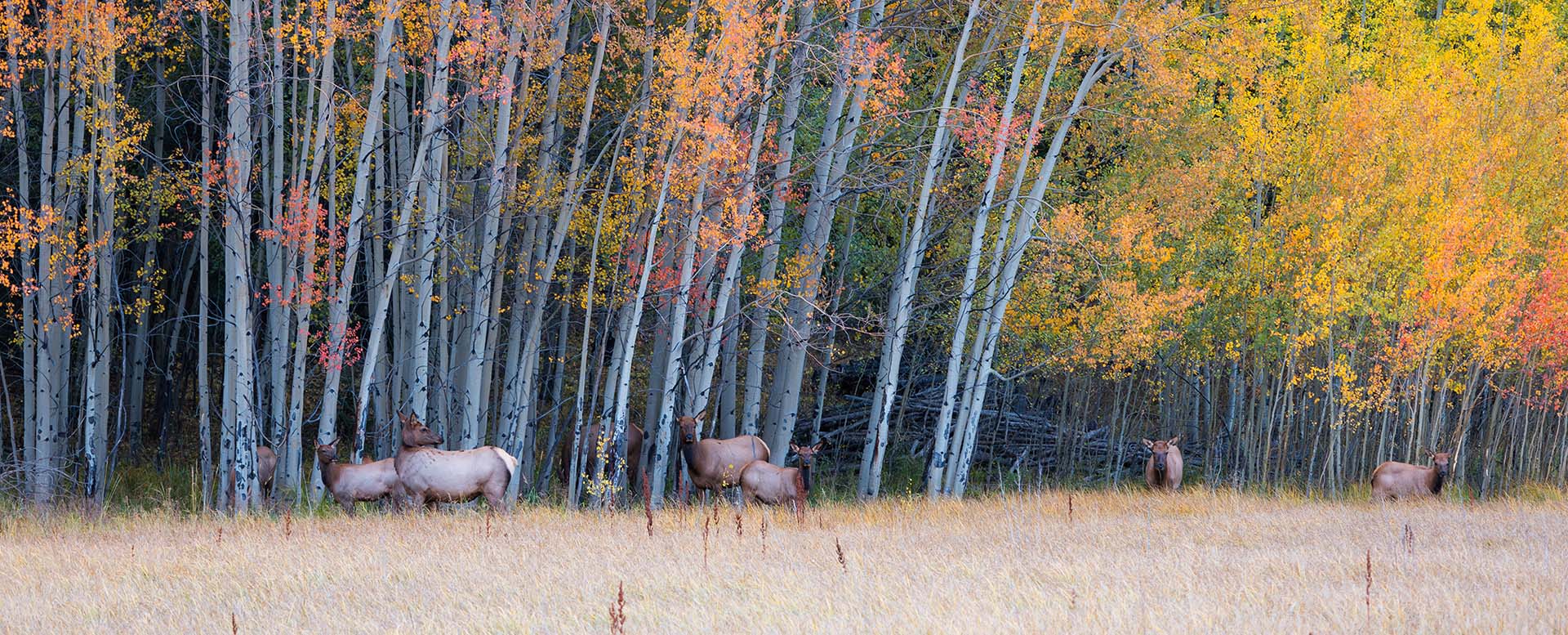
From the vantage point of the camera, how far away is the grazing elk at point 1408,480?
15672 mm

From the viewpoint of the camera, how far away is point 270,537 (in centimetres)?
1089

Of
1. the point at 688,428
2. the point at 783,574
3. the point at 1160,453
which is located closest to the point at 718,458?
the point at 688,428

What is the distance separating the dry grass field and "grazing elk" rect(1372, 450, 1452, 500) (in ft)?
8.25

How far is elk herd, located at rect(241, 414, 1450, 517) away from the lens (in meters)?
12.5

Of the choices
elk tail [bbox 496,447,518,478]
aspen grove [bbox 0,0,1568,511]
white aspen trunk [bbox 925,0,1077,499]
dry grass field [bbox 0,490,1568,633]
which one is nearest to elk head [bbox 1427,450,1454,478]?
aspen grove [bbox 0,0,1568,511]

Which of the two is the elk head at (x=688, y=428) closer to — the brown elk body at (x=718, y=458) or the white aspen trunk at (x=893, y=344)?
the brown elk body at (x=718, y=458)

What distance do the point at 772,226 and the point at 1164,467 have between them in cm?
520

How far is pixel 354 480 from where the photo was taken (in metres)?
13.0

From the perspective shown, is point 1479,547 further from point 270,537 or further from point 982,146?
point 270,537

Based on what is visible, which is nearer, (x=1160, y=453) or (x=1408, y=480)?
(x=1408, y=480)

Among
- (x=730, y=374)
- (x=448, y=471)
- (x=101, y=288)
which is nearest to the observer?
(x=448, y=471)

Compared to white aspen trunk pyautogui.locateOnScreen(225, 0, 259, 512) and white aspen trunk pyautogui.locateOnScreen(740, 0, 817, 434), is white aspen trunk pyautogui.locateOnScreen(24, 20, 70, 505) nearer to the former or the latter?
white aspen trunk pyautogui.locateOnScreen(225, 0, 259, 512)

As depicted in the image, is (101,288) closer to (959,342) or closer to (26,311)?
(26,311)

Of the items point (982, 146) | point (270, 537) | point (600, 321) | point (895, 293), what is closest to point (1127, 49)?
point (982, 146)
